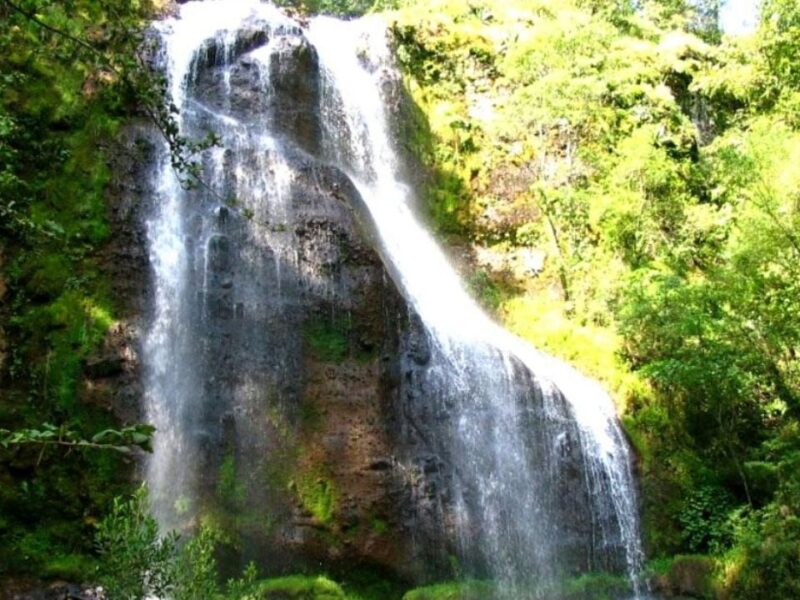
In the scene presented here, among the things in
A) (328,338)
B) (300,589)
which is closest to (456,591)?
(300,589)

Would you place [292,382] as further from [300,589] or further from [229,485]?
[300,589]

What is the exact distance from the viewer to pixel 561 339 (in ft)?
54.5

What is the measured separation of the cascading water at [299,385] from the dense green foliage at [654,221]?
5.08ft

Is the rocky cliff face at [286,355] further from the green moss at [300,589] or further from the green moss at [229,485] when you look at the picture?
the green moss at [300,589]

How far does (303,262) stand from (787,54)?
15.4m

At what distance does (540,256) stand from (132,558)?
1525cm

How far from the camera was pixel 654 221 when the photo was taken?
18172mm

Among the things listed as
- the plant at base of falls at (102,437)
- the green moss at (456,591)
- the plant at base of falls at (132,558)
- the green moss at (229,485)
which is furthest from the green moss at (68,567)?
the plant at base of falls at (102,437)

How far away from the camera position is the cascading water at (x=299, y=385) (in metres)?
11.4

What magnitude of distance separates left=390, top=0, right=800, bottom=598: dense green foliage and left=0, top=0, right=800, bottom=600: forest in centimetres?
6

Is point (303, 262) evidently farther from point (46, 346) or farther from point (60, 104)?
point (60, 104)

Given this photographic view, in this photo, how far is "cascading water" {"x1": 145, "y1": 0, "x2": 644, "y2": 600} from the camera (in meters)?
11.4

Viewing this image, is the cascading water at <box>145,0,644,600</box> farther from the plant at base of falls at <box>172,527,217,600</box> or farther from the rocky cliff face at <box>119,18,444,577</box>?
the plant at base of falls at <box>172,527,217,600</box>

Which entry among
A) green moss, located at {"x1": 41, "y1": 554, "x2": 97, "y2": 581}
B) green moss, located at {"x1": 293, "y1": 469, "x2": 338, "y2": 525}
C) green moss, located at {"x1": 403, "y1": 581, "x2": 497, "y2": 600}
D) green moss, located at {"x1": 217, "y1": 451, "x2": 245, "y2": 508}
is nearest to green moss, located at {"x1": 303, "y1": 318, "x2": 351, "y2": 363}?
green moss, located at {"x1": 293, "y1": 469, "x2": 338, "y2": 525}
